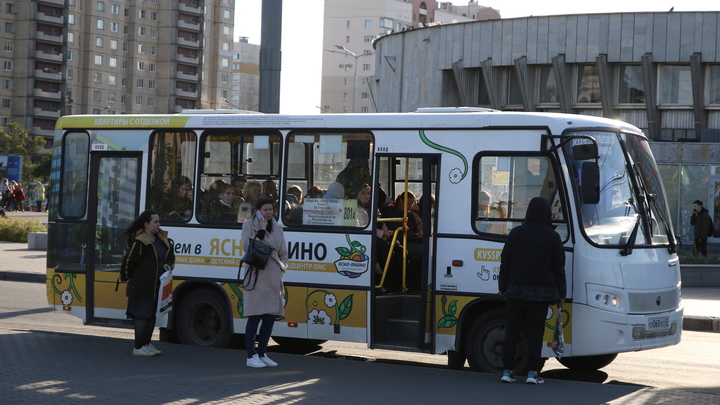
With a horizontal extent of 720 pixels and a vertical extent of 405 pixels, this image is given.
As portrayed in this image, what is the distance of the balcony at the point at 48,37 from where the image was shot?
10919 centimetres

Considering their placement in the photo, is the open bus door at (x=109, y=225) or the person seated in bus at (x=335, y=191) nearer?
the person seated in bus at (x=335, y=191)

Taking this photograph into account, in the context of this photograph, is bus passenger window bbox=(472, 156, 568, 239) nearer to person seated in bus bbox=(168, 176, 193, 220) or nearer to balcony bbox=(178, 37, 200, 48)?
person seated in bus bbox=(168, 176, 193, 220)

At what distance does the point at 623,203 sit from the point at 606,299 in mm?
974

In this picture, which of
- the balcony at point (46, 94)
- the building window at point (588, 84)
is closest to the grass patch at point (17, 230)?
the building window at point (588, 84)

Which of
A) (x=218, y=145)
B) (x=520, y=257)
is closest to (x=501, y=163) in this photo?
(x=520, y=257)

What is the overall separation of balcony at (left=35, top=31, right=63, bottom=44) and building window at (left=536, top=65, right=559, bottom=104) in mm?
85418

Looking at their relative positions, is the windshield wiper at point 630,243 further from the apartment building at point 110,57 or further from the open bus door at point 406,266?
the apartment building at point 110,57

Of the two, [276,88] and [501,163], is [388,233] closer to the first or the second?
[501,163]

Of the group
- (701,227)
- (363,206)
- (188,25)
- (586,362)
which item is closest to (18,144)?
(188,25)

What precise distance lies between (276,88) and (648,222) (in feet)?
23.2

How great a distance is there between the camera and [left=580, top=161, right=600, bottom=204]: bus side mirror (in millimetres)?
9180

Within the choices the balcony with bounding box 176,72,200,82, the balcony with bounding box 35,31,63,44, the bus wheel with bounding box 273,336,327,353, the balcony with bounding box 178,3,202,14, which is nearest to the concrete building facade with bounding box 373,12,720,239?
the bus wheel with bounding box 273,336,327,353

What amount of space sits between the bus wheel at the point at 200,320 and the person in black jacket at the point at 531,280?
12.2 ft

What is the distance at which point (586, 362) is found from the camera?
10.5 meters
